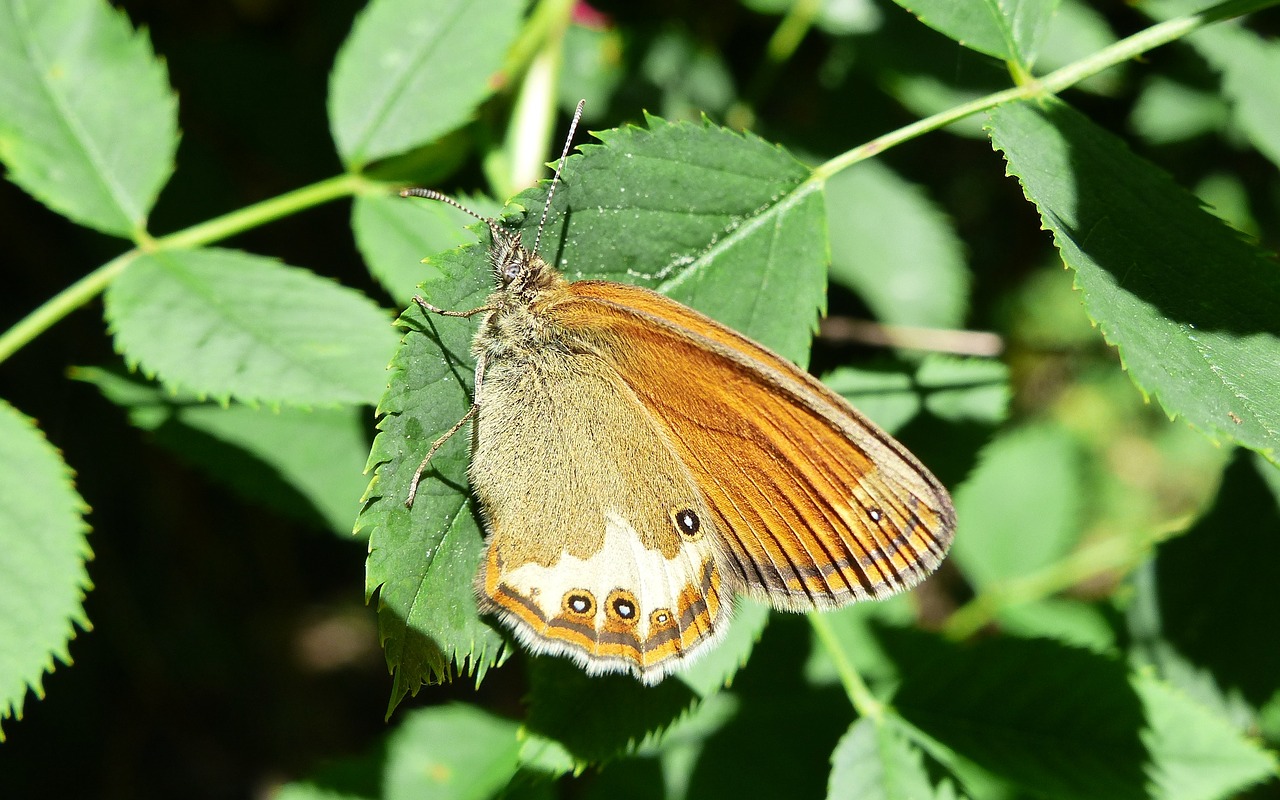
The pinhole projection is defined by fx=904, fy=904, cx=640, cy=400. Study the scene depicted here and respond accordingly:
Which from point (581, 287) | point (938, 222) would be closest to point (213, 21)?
point (581, 287)

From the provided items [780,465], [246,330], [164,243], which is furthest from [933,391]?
[164,243]

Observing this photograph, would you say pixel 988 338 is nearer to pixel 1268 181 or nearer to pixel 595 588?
pixel 1268 181

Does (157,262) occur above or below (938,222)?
below

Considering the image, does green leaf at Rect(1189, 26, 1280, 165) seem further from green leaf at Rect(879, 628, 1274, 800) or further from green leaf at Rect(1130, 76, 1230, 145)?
green leaf at Rect(879, 628, 1274, 800)

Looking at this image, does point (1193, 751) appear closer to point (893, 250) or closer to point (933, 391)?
point (933, 391)

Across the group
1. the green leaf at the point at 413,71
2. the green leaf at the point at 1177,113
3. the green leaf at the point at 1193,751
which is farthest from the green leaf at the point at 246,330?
the green leaf at the point at 1177,113

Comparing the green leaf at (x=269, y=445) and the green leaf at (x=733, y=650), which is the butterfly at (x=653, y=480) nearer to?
the green leaf at (x=733, y=650)
